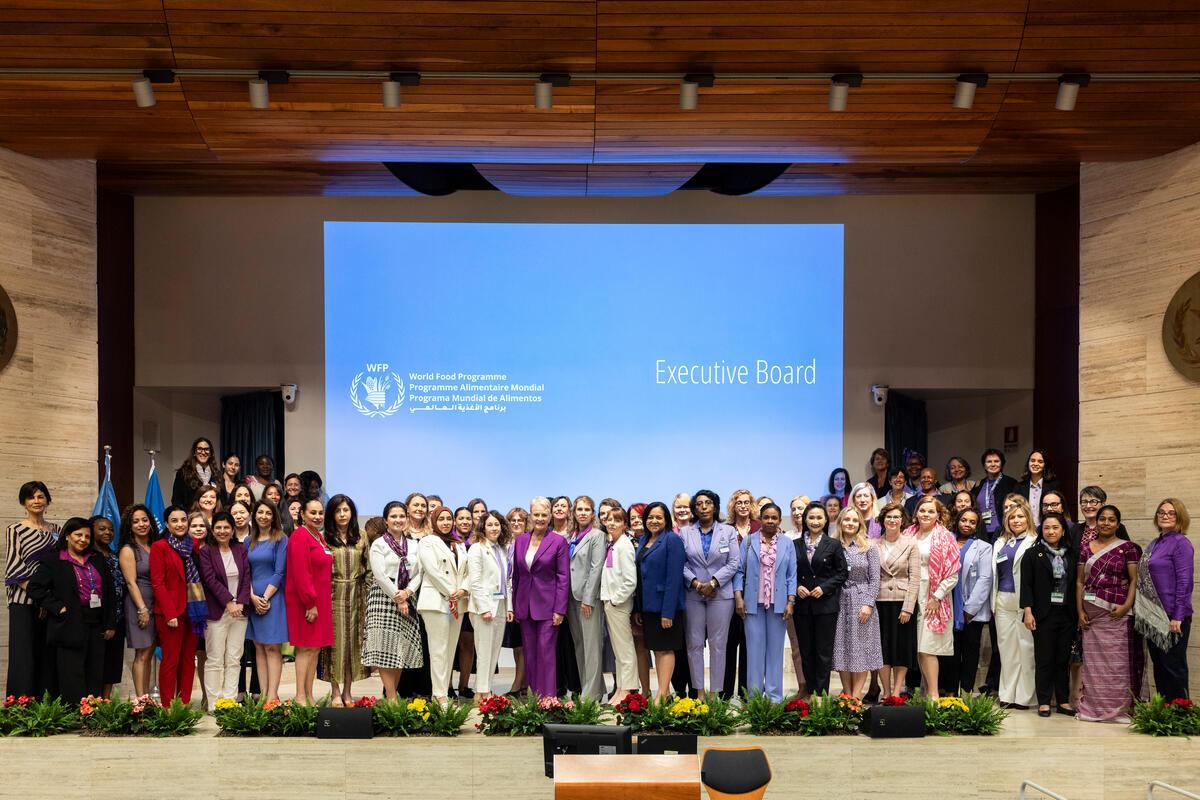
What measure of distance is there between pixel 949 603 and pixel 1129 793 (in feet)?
4.94

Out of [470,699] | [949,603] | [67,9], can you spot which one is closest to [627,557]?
[470,699]

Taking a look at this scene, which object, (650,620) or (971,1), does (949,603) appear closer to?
(650,620)

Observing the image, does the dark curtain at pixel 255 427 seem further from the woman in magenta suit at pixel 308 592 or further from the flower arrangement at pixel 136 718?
the flower arrangement at pixel 136 718

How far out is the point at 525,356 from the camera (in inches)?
441

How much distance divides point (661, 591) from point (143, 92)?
4.21 m

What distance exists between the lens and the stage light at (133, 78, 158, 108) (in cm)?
697

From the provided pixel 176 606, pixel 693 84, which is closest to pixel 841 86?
pixel 693 84

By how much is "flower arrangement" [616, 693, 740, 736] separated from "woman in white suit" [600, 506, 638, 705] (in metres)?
0.52

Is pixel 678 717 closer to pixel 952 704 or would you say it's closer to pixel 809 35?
pixel 952 704

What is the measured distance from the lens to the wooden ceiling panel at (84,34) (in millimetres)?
6500

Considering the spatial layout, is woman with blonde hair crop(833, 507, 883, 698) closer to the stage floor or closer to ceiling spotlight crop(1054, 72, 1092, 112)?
the stage floor

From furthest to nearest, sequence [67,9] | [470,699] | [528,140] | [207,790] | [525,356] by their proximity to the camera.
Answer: [525,356] < [470,699] < [528,140] < [207,790] < [67,9]

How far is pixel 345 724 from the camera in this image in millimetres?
7082

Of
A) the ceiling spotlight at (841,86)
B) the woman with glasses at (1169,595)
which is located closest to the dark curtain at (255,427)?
the ceiling spotlight at (841,86)
